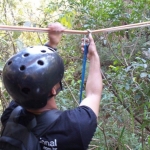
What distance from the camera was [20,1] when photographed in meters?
3.80

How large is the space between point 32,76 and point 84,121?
10.5 inches

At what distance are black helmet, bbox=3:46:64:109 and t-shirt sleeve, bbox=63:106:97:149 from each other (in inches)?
5.4

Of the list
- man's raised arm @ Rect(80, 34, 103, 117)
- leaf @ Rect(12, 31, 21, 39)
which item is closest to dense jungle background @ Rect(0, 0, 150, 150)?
leaf @ Rect(12, 31, 21, 39)

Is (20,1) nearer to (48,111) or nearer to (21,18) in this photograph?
(21,18)

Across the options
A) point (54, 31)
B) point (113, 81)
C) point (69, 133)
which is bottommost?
point (113, 81)

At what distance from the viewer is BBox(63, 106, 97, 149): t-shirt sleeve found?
3.70 ft

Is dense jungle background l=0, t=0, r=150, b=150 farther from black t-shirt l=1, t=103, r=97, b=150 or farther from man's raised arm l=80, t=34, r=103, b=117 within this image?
black t-shirt l=1, t=103, r=97, b=150

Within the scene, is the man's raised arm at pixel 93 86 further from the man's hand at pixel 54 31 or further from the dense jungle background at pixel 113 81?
the dense jungle background at pixel 113 81

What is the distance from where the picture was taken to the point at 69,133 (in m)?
1.13

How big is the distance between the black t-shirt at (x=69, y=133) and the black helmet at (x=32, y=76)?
4.6 inches

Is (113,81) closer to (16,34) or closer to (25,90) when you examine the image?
(16,34)

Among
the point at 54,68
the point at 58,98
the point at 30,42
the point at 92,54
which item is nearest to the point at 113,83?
the point at 58,98

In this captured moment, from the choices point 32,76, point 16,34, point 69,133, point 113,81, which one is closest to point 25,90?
point 32,76

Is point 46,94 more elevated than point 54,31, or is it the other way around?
point 54,31
